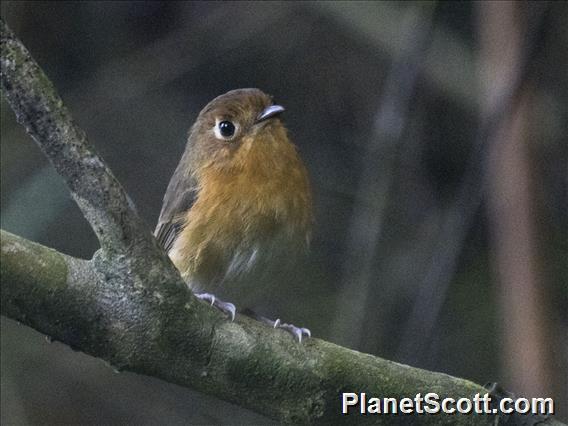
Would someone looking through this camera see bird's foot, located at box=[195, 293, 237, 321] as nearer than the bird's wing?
Yes

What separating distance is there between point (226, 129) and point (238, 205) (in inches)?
20.0

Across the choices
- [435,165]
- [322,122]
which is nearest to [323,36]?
[322,122]

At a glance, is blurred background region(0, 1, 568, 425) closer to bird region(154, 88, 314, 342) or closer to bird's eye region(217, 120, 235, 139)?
bird region(154, 88, 314, 342)

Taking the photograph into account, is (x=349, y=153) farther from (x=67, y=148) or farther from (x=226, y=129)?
(x=67, y=148)

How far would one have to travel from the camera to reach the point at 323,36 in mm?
6270

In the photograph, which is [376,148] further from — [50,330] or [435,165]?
[50,330]

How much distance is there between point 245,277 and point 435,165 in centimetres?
265

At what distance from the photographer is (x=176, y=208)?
4172 mm

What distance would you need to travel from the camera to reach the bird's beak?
4.08 m

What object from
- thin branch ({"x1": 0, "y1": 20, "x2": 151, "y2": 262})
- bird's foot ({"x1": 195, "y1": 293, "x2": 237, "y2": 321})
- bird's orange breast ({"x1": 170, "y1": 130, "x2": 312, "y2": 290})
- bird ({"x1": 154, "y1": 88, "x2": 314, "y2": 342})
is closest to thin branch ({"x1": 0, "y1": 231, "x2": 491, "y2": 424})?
thin branch ({"x1": 0, "y1": 20, "x2": 151, "y2": 262})

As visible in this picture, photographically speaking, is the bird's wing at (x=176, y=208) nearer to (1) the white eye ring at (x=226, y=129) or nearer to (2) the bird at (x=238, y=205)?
(2) the bird at (x=238, y=205)

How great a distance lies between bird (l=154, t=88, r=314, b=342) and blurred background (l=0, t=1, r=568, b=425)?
1075mm

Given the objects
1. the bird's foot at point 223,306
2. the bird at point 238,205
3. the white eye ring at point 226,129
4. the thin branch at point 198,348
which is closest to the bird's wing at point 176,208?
the bird at point 238,205

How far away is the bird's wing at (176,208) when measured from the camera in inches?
161
